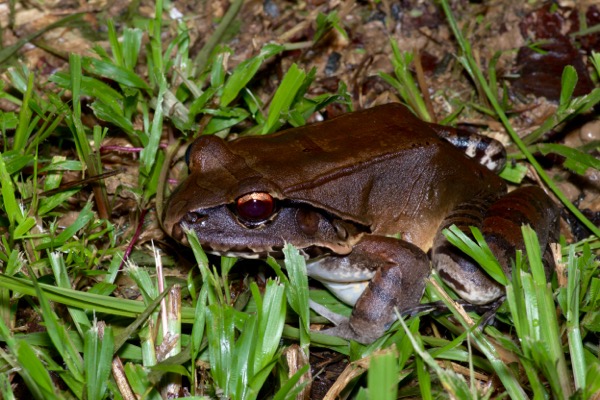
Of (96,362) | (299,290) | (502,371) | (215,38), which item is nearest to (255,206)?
(299,290)

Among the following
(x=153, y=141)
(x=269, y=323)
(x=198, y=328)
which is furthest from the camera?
(x=153, y=141)

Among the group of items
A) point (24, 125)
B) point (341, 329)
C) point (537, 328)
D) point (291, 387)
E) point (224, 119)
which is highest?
point (24, 125)

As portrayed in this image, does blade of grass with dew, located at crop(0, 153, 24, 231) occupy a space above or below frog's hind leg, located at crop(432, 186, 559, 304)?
above

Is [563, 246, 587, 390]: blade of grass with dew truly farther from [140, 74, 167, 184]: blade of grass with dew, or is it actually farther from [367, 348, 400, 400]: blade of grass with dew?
[140, 74, 167, 184]: blade of grass with dew

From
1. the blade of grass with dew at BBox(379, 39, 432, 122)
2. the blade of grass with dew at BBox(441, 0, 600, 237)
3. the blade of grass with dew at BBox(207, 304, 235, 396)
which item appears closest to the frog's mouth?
the blade of grass with dew at BBox(207, 304, 235, 396)

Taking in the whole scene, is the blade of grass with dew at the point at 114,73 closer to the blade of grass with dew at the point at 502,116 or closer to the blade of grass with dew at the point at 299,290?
the blade of grass with dew at the point at 299,290

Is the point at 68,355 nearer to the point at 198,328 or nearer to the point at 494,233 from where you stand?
the point at 198,328
